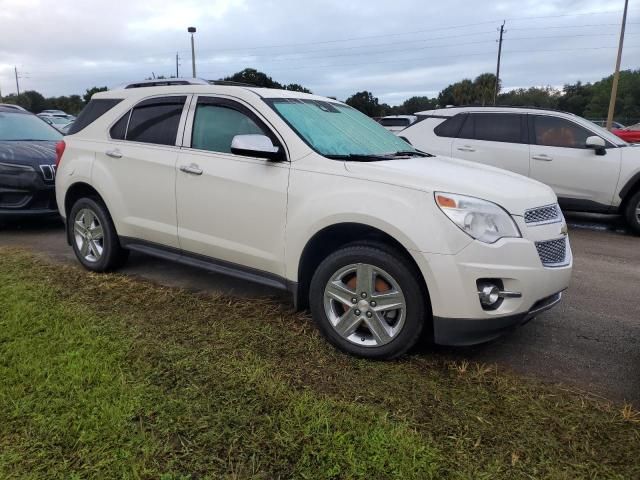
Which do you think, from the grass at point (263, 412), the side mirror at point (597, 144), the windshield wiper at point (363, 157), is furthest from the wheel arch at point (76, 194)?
the side mirror at point (597, 144)

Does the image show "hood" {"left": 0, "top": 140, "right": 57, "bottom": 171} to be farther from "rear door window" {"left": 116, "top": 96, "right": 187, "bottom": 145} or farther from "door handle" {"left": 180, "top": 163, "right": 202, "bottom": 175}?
"door handle" {"left": 180, "top": 163, "right": 202, "bottom": 175}

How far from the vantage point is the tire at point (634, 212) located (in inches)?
289

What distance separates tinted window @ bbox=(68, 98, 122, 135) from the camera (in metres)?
5.00

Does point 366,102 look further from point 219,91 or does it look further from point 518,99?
point 219,91

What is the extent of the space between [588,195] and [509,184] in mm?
4848

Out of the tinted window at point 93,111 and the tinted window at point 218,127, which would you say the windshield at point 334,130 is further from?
the tinted window at point 93,111

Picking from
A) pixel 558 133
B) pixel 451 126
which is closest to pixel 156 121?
pixel 451 126

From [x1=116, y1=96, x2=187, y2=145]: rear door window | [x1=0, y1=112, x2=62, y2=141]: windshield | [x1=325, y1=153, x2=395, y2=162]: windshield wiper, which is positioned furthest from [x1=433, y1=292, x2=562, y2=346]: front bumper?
[x1=0, y1=112, x2=62, y2=141]: windshield

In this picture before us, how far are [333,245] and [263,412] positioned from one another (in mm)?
1298

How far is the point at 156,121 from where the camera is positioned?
457cm

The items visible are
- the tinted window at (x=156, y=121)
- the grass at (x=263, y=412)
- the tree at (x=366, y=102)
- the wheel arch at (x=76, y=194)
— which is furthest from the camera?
the tree at (x=366, y=102)

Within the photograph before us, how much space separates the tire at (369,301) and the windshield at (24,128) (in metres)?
6.14

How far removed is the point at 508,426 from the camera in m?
2.66

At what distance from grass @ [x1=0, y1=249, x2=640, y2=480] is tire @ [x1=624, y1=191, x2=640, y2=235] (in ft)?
17.5
